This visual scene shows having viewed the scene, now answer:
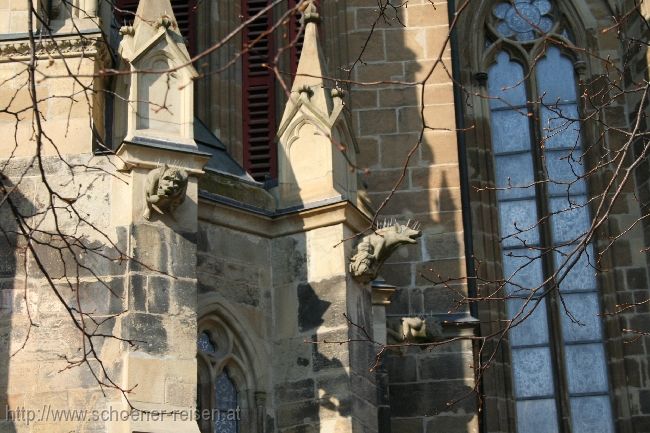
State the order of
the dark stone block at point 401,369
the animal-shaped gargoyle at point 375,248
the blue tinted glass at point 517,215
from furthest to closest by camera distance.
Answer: the blue tinted glass at point 517,215 → the dark stone block at point 401,369 → the animal-shaped gargoyle at point 375,248

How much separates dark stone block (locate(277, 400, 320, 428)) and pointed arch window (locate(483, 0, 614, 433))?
12.2 feet

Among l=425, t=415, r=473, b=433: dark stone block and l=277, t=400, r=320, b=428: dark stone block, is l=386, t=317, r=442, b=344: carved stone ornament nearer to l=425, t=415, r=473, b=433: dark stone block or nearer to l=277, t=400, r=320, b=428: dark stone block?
l=425, t=415, r=473, b=433: dark stone block

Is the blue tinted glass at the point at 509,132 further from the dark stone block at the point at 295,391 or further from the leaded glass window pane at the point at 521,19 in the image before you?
the dark stone block at the point at 295,391

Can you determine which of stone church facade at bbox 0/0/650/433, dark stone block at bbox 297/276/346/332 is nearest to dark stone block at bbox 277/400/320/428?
stone church facade at bbox 0/0/650/433

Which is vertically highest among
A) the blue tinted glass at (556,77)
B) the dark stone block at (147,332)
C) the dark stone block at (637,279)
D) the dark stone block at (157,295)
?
the blue tinted glass at (556,77)

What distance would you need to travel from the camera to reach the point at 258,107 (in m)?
15.9

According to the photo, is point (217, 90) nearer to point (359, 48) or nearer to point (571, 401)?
point (359, 48)

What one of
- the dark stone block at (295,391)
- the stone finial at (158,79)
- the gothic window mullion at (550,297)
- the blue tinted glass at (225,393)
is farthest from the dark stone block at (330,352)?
the gothic window mullion at (550,297)

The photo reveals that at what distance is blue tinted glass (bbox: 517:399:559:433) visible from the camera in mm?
15375

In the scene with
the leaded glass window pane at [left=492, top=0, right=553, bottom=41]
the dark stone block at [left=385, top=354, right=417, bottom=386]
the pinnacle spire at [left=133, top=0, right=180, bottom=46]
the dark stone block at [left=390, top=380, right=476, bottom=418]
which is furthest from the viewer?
the leaded glass window pane at [left=492, top=0, right=553, bottom=41]

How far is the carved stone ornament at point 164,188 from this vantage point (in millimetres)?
10812

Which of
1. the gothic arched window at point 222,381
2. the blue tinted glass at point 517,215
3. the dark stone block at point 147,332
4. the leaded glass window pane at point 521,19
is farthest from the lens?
the leaded glass window pane at point 521,19

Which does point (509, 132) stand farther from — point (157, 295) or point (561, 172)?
point (157, 295)

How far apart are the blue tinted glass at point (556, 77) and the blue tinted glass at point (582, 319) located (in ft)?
6.82
